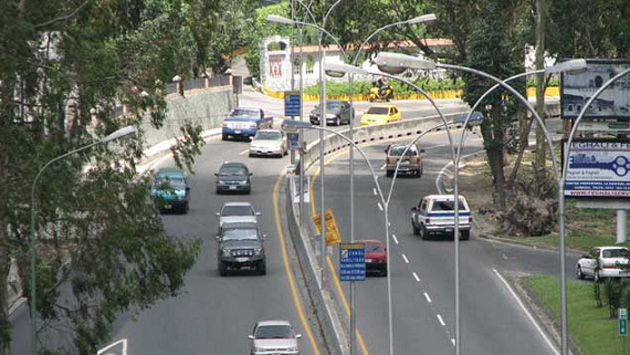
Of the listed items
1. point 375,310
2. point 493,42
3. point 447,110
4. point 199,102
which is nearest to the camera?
point 375,310

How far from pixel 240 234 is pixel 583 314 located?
1471 centimetres

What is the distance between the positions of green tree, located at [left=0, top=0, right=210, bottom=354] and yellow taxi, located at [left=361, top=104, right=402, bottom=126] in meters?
55.9

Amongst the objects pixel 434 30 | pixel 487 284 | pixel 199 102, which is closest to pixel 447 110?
pixel 199 102

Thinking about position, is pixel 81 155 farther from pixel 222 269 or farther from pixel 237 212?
pixel 237 212

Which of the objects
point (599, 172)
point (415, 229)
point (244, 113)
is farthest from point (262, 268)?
point (244, 113)

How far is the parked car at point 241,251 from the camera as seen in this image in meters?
61.0

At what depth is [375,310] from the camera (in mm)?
55250

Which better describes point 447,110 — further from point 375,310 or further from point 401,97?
point 375,310

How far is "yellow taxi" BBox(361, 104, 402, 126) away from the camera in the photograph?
335ft

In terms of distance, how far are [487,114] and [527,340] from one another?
85.6 ft

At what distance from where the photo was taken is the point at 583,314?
53.4 meters

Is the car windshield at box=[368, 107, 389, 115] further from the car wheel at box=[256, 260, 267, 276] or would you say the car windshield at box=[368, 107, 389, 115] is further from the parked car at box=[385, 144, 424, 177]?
the car wheel at box=[256, 260, 267, 276]

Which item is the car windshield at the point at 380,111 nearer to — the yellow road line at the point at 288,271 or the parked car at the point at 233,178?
the yellow road line at the point at 288,271

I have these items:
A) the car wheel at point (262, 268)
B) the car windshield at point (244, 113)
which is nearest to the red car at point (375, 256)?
the car wheel at point (262, 268)
